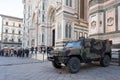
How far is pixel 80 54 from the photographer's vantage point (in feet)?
35.4

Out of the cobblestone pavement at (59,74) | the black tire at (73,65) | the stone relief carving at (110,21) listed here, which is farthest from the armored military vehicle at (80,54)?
the stone relief carving at (110,21)

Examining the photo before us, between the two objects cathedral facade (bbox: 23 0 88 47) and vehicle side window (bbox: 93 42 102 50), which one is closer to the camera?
vehicle side window (bbox: 93 42 102 50)

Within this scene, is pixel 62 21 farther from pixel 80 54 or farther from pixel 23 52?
pixel 80 54

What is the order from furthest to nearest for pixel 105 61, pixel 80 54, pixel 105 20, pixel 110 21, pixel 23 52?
pixel 23 52 < pixel 105 20 < pixel 110 21 < pixel 105 61 < pixel 80 54

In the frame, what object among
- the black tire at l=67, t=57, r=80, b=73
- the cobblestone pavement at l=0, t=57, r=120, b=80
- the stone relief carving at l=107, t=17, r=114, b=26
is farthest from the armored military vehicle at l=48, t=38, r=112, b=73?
the stone relief carving at l=107, t=17, r=114, b=26

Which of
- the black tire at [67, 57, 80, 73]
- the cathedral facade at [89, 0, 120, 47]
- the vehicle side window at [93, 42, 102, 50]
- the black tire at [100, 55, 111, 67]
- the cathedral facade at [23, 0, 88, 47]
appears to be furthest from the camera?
the cathedral facade at [23, 0, 88, 47]

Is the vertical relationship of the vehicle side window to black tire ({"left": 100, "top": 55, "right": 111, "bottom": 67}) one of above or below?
above

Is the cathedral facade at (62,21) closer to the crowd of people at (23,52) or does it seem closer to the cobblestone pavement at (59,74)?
the crowd of people at (23,52)

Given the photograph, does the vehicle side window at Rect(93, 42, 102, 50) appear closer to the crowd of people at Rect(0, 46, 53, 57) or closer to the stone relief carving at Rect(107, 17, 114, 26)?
the stone relief carving at Rect(107, 17, 114, 26)

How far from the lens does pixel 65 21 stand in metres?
26.7

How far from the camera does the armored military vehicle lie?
10297 mm

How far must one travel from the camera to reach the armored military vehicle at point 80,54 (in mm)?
10297

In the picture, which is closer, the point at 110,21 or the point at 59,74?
the point at 59,74

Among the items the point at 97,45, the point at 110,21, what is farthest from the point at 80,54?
the point at 110,21
